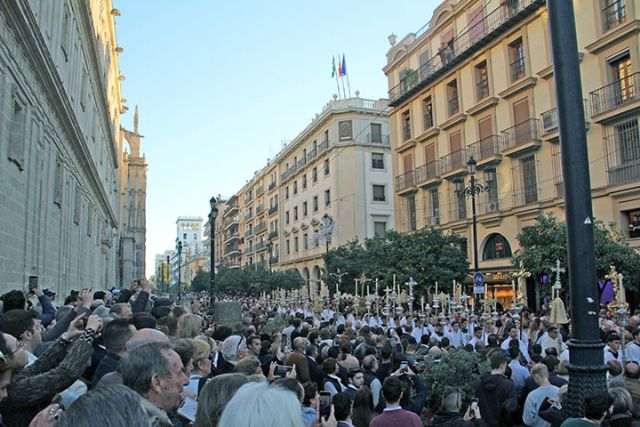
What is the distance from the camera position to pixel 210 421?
3111 millimetres

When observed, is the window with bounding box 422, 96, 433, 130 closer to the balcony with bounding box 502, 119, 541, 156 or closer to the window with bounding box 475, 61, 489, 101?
the window with bounding box 475, 61, 489, 101

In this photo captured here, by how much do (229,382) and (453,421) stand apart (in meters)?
2.52

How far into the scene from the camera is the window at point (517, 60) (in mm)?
26953

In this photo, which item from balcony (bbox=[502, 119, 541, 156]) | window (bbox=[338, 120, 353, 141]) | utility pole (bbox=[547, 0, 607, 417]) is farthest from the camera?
window (bbox=[338, 120, 353, 141])

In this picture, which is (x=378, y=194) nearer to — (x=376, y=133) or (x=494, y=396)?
(x=376, y=133)

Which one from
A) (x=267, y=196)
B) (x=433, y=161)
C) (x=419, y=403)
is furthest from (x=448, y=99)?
(x=267, y=196)

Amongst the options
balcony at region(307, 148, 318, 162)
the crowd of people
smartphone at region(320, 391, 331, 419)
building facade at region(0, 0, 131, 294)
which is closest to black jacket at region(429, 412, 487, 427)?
the crowd of people

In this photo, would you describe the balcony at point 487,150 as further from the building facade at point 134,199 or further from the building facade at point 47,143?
the building facade at point 134,199

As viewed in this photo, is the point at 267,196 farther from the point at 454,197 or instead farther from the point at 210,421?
the point at 210,421

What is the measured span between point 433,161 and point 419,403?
2814 cm

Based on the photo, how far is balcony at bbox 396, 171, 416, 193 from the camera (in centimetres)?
3497

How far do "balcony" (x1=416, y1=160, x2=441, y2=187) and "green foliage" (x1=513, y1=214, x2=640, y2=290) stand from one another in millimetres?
11909

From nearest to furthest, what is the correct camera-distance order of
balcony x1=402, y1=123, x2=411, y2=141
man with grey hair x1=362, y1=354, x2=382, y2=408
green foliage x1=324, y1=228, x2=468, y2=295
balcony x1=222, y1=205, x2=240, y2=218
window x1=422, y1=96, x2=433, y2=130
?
1. man with grey hair x1=362, y1=354, x2=382, y2=408
2. green foliage x1=324, y1=228, x2=468, y2=295
3. window x1=422, y1=96, x2=433, y2=130
4. balcony x1=402, y1=123, x2=411, y2=141
5. balcony x1=222, y1=205, x2=240, y2=218

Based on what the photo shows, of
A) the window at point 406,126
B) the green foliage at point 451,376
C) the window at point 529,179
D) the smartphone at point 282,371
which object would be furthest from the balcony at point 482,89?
the smartphone at point 282,371
